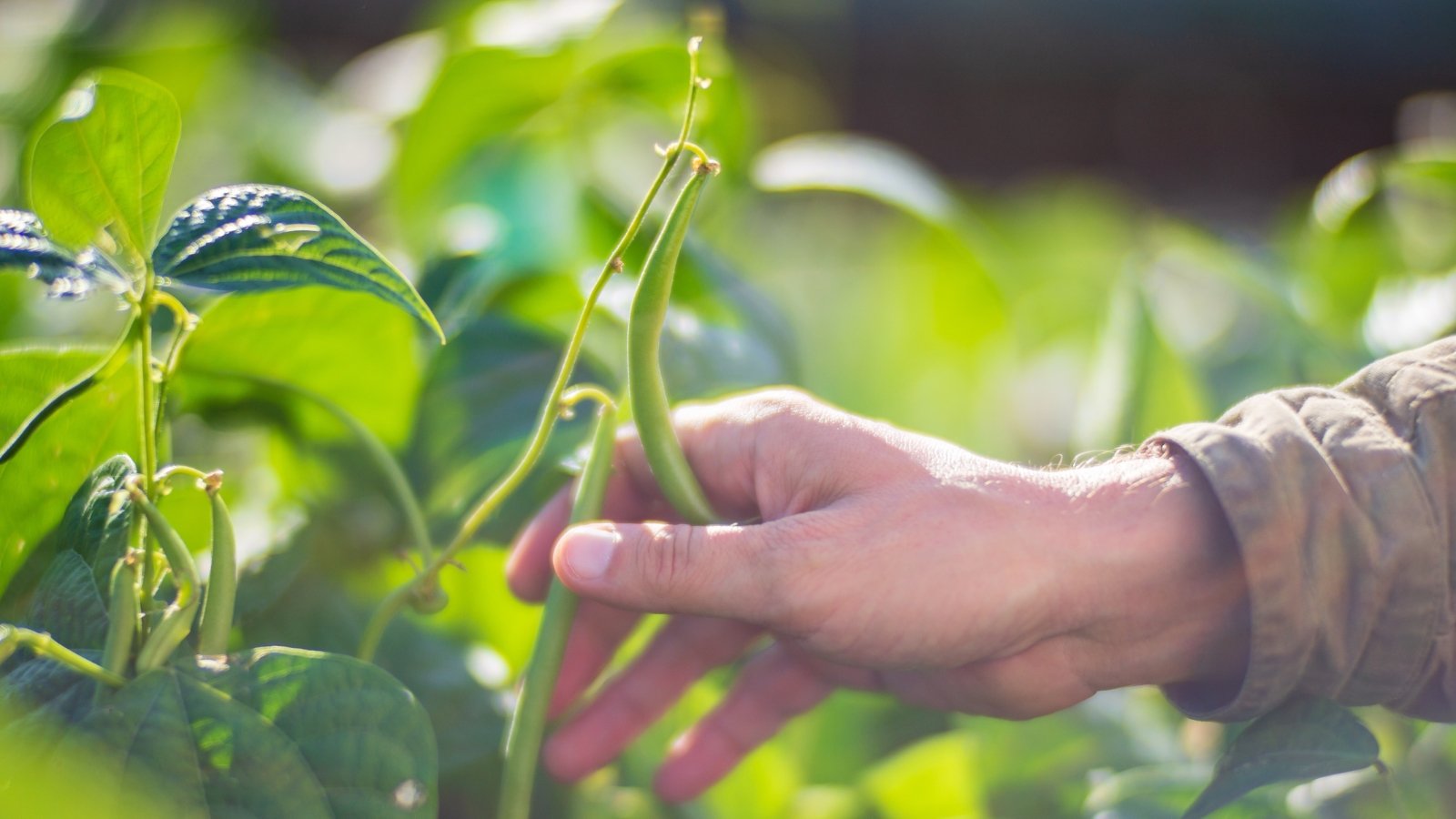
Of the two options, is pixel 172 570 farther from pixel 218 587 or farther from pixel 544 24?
pixel 544 24

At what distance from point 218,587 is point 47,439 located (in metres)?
0.10

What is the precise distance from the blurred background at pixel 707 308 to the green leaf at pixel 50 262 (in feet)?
0.36

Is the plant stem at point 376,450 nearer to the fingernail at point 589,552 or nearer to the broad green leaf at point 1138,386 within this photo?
the fingernail at point 589,552

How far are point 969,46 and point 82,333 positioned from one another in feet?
5.37

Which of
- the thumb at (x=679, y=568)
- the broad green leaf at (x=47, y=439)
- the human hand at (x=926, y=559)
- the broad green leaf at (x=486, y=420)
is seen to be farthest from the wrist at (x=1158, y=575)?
the broad green leaf at (x=47, y=439)

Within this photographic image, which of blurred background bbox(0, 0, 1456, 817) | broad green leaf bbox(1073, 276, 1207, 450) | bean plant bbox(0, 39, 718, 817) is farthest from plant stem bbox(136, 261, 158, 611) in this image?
broad green leaf bbox(1073, 276, 1207, 450)

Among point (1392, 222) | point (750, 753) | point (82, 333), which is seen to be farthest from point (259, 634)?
point (1392, 222)

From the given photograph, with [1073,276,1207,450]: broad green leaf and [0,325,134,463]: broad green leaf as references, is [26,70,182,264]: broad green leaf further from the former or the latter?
[1073,276,1207,450]: broad green leaf

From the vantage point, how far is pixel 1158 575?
0.38 metres

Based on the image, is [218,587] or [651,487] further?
[651,487]

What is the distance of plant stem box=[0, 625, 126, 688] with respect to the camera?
0.90ft

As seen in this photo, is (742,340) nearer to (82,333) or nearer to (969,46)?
(82,333)

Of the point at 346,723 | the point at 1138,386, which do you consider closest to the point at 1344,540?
the point at 1138,386

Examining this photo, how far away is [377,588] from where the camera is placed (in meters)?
0.51
